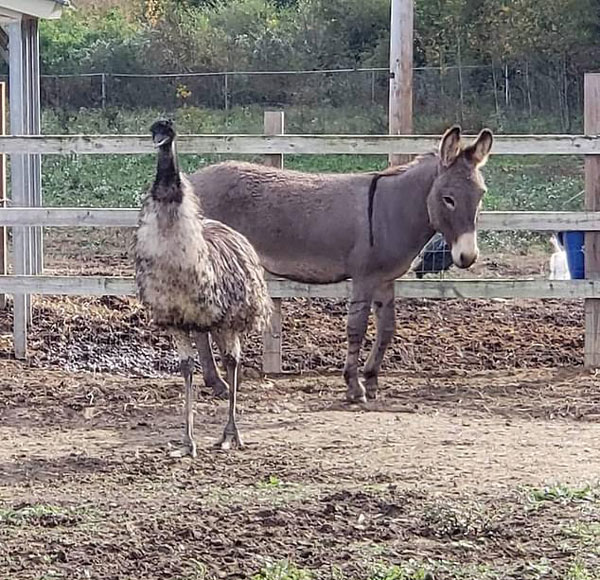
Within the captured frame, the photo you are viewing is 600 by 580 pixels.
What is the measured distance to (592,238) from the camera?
902 centimetres

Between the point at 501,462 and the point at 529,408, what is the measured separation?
161cm

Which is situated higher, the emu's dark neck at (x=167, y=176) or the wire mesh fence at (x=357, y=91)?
the wire mesh fence at (x=357, y=91)

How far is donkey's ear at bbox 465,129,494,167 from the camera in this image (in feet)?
25.5

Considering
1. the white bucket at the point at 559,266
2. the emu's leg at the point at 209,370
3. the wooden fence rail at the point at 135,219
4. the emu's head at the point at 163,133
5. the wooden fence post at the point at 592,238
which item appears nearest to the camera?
the emu's head at the point at 163,133

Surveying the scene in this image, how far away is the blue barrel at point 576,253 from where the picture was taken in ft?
31.9

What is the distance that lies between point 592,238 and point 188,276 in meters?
3.92

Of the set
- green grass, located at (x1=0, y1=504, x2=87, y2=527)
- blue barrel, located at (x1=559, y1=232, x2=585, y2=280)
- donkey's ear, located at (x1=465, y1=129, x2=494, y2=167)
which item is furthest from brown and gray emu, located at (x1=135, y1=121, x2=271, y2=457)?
blue barrel, located at (x1=559, y1=232, x2=585, y2=280)

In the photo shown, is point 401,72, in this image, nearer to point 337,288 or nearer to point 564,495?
point 337,288

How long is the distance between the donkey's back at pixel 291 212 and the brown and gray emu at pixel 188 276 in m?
1.45

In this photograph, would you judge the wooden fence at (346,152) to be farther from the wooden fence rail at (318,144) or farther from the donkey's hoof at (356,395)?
the donkey's hoof at (356,395)

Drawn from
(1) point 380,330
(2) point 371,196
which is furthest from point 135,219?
(1) point 380,330

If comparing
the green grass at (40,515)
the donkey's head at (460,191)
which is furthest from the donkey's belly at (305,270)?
the green grass at (40,515)

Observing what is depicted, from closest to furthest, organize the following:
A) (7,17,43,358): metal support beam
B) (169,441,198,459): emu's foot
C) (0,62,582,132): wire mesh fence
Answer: (169,441,198,459): emu's foot < (7,17,43,358): metal support beam < (0,62,582,132): wire mesh fence

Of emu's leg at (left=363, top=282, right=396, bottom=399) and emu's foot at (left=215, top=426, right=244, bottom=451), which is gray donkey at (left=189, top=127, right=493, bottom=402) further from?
emu's foot at (left=215, top=426, right=244, bottom=451)
